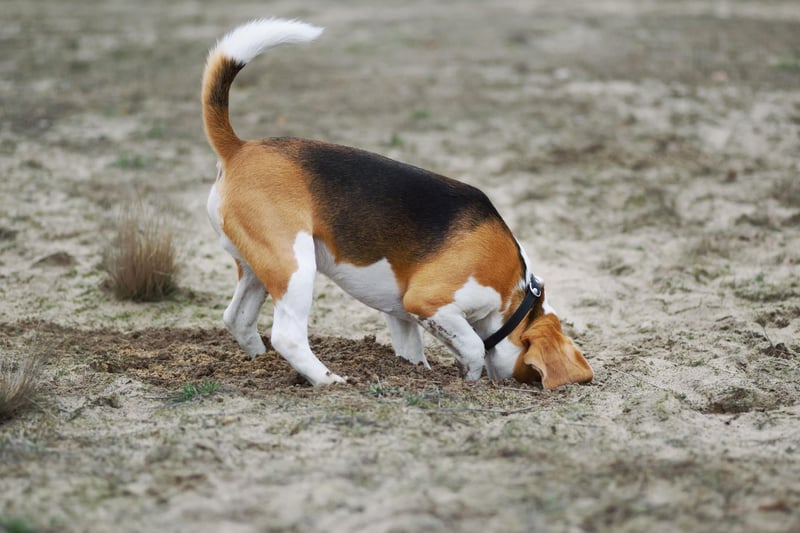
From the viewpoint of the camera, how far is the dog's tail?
5.09 metres

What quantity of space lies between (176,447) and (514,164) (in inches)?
242

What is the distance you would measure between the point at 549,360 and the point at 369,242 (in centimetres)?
117

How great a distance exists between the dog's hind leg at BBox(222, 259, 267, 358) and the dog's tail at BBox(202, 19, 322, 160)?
2.42 ft

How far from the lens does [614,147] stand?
32.8ft

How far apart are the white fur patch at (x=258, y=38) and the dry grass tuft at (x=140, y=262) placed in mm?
2037

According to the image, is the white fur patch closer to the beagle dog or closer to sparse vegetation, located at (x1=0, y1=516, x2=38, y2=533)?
the beagle dog

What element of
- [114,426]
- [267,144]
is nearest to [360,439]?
[114,426]

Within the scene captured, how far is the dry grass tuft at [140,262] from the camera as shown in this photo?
6738 mm

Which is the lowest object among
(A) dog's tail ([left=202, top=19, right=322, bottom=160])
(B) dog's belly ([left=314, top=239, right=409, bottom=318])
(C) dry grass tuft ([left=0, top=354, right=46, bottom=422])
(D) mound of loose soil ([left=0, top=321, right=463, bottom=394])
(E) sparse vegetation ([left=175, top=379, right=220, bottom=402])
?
(D) mound of loose soil ([left=0, top=321, right=463, bottom=394])

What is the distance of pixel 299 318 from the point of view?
491cm

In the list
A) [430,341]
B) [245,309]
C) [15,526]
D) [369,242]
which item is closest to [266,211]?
[369,242]

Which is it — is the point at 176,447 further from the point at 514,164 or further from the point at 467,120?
the point at 467,120

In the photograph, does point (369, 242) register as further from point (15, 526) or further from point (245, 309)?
point (15, 526)

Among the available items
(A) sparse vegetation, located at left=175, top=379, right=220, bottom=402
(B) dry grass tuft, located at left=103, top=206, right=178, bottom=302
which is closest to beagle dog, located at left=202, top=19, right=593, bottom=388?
(A) sparse vegetation, located at left=175, top=379, right=220, bottom=402
